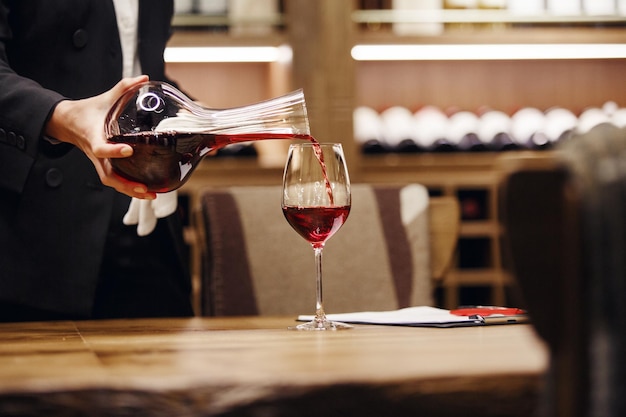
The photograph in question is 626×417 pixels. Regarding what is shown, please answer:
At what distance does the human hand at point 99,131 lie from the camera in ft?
3.15

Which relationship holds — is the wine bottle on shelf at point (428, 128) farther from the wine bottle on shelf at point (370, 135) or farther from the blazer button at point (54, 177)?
the blazer button at point (54, 177)

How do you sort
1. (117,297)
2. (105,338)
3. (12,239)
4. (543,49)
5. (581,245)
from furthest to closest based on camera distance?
(543,49)
(117,297)
(12,239)
(105,338)
(581,245)

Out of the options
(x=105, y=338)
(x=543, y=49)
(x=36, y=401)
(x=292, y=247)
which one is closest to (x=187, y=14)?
(x=543, y=49)

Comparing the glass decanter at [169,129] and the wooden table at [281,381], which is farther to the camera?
the glass decanter at [169,129]

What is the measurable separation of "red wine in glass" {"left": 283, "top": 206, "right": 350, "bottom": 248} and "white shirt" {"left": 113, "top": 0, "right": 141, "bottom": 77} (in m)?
0.52

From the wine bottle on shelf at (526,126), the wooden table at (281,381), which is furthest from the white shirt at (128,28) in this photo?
the wine bottle on shelf at (526,126)

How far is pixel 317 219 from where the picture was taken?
1.05 metres

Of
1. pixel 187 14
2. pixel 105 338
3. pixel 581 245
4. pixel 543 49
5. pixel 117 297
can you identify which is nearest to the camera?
pixel 581 245

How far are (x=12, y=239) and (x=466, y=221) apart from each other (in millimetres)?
1972

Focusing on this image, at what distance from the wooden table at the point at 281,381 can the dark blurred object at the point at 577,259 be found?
24 millimetres

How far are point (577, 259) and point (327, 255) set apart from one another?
1028 mm

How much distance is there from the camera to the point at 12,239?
1.27m

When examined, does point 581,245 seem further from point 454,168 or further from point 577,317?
point 454,168

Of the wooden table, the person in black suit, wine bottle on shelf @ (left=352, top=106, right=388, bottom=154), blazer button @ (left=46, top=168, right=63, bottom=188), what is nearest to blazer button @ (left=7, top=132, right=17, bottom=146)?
the person in black suit
